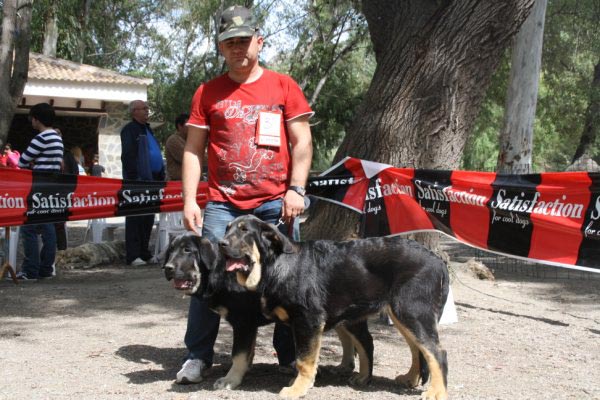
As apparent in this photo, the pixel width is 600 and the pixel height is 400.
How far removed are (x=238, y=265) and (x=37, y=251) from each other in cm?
555

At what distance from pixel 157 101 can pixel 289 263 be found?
34800 mm

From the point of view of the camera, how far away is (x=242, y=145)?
4516 mm

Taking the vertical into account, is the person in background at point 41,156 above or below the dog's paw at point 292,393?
above

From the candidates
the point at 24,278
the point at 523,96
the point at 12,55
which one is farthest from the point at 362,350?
the point at 523,96

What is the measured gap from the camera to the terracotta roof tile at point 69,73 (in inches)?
826

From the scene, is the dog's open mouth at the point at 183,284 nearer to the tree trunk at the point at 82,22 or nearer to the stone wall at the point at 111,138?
the stone wall at the point at 111,138

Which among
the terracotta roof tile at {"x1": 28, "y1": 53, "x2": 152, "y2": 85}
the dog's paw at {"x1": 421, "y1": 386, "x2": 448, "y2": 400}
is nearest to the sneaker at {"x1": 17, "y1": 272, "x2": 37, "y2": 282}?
the dog's paw at {"x1": 421, "y1": 386, "x2": 448, "y2": 400}

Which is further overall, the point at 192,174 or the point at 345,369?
the point at 345,369

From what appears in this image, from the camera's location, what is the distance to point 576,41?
2733cm

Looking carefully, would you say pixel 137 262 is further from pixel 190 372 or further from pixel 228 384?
pixel 228 384

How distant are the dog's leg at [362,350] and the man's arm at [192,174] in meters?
1.24

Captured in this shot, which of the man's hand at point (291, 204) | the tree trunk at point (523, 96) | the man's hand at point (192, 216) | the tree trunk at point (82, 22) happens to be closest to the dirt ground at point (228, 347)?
the man's hand at point (192, 216)

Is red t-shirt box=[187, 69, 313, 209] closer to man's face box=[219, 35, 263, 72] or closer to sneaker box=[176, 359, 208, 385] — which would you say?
man's face box=[219, 35, 263, 72]

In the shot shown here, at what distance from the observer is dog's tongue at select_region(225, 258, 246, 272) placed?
4098mm
